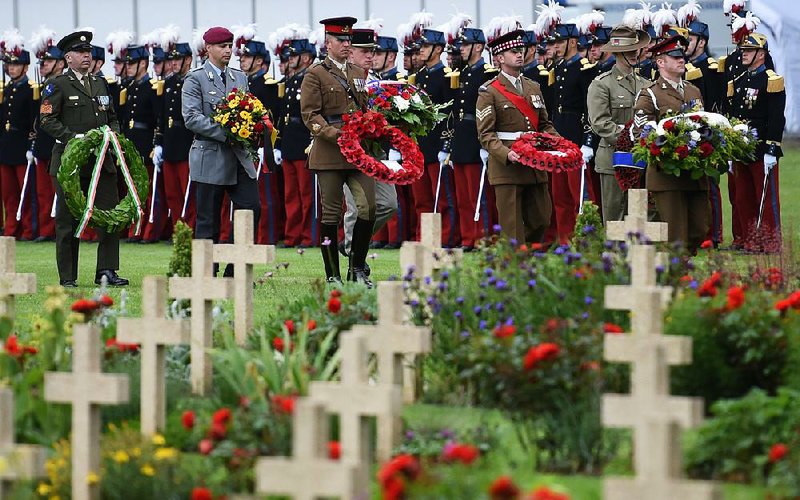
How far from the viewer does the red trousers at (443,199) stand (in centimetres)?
1723

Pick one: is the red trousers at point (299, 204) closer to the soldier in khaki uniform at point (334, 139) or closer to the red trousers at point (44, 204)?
the red trousers at point (44, 204)

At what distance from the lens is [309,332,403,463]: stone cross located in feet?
16.3

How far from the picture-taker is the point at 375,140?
11766mm

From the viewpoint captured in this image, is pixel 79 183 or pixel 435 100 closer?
pixel 79 183

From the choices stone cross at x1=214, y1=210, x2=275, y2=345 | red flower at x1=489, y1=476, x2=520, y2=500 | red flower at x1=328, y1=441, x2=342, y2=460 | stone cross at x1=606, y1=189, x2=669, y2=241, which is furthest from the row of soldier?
red flower at x1=489, y1=476, x2=520, y2=500

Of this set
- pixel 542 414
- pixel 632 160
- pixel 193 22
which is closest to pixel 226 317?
pixel 542 414

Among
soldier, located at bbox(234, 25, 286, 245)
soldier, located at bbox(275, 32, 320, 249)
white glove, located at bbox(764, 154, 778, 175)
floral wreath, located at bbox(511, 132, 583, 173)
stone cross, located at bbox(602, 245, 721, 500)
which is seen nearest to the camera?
stone cross, located at bbox(602, 245, 721, 500)

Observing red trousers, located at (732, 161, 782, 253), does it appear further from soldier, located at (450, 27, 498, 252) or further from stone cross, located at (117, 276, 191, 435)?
stone cross, located at (117, 276, 191, 435)

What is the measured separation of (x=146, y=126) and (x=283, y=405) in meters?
13.7

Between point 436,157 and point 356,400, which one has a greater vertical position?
point 436,157

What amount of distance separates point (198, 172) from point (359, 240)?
166cm

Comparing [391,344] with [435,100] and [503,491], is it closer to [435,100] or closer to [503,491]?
[503,491]

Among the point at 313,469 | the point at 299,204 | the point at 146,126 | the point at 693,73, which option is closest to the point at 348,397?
the point at 313,469

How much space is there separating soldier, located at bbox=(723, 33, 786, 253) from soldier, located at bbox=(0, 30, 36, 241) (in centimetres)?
873
